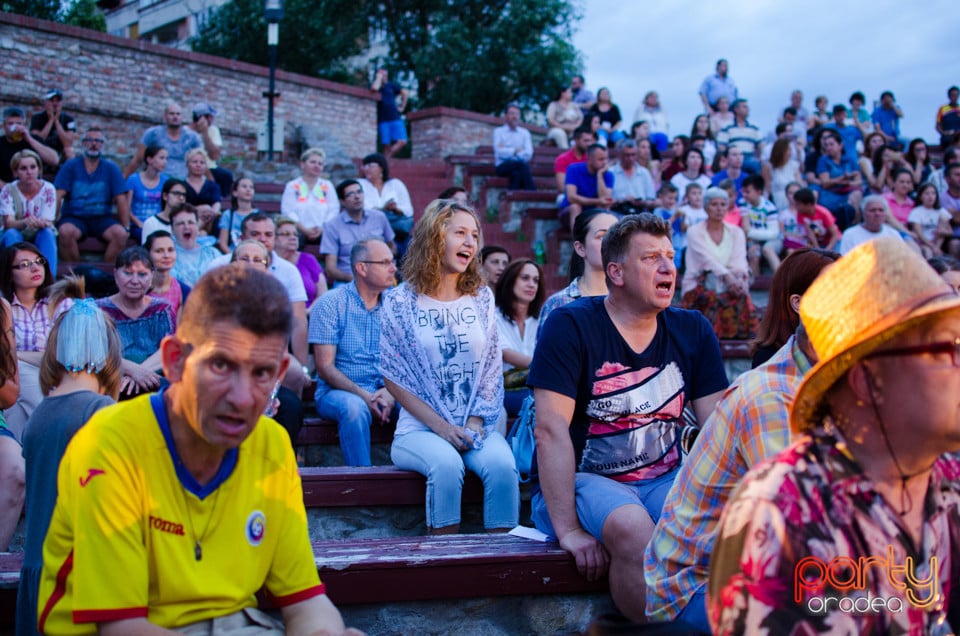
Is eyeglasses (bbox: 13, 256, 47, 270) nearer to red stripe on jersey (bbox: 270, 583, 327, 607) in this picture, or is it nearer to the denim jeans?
the denim jeans

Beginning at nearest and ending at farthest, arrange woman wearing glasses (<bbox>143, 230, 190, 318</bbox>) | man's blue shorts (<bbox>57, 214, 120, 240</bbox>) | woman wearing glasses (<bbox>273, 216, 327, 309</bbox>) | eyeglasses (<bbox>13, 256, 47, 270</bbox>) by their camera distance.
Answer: eyeglasses (<bbox>13, 256, 47, 270</bbox>)
woman wearing glasses (<bbox>143, 230, 190, 318</bbox>)
woman wearing glasses (<bbox>273, 216, 327, 309</bbox>)
man's blue shorts (<bbox>57, 214, 120, 240</bbox>)

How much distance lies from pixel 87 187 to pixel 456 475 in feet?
20.5

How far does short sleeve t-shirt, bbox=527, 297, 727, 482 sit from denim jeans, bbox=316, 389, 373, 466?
199cm

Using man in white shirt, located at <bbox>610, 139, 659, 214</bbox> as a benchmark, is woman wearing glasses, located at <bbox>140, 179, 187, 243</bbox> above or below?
below

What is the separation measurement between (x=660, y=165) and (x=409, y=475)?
1006 centimetres

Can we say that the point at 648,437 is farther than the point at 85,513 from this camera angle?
Yes

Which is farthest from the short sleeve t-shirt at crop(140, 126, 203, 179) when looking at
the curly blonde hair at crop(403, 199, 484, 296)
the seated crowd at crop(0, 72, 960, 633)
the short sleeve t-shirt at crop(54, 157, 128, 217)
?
the curly blonde hair at crop(403, 199, 484, 296)

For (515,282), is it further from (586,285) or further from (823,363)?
(823,363)

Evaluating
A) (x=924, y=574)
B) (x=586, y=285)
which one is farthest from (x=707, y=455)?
(x=586, y=285)

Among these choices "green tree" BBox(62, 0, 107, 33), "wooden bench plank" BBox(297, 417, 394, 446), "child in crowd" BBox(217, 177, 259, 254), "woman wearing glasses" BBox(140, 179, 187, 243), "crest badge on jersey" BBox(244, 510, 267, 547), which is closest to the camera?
"crest badge on jersey" BBox(244, 510, 267, 547)

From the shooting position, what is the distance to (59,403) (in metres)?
2.90

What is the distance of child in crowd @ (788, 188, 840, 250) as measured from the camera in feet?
34.4

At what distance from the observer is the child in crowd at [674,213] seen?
10.0 metres

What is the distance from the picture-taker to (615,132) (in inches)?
602
